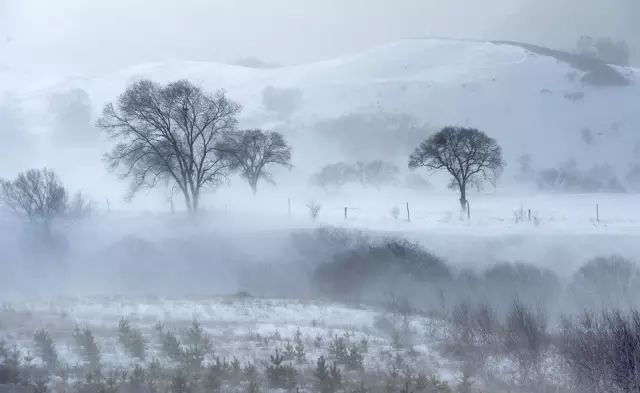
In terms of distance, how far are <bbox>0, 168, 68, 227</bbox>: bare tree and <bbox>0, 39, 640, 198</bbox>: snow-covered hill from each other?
39544 millimetres

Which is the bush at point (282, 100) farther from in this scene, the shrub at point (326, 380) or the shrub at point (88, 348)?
the shrub at point (326, 380)

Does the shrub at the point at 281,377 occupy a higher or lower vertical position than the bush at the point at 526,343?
higher

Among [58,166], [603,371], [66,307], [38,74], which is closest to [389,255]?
[66,307]

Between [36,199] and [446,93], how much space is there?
8177 centimetres

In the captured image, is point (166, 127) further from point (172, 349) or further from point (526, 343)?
point (526, 343)

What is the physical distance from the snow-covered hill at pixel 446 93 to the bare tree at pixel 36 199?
39.5 m

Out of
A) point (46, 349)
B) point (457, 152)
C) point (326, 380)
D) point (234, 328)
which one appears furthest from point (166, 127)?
point (326, 380)

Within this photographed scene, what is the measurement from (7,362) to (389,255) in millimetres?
20236

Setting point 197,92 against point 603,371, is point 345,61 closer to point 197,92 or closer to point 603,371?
point 197,92

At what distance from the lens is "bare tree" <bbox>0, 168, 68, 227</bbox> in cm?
3550

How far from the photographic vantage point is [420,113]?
102m

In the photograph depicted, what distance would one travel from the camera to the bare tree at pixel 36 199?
116 ft

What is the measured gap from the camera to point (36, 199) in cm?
3638

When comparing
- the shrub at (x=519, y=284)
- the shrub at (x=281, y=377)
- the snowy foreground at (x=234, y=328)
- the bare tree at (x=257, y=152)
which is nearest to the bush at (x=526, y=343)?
the snowy foreground at (x=234, y=328)
